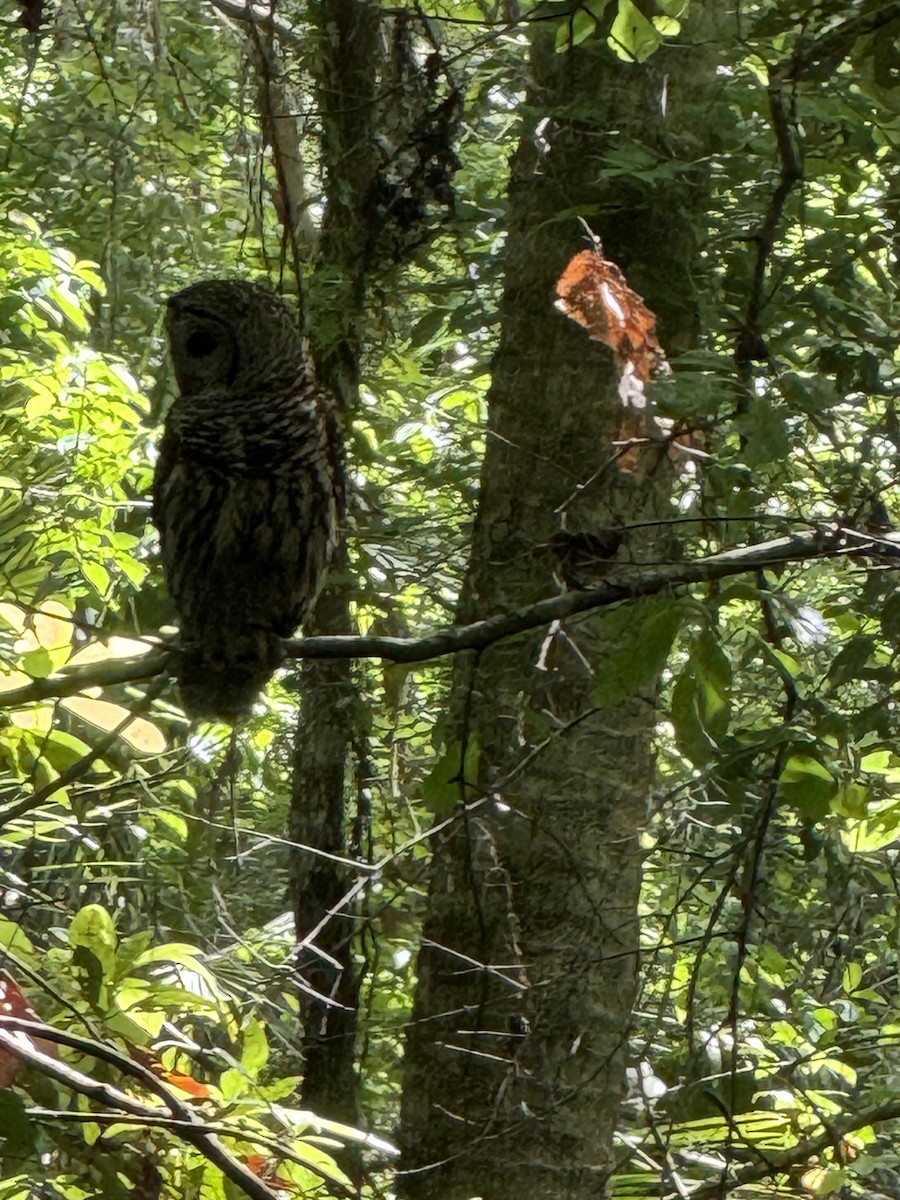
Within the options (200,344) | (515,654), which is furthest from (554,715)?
(200,344)

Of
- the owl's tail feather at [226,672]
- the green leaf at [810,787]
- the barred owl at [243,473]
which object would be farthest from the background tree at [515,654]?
the barred owl at [243,473]

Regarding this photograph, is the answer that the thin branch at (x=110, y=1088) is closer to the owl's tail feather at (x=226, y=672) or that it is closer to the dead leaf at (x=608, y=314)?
the owl's tail feather at (x=226, y=672)

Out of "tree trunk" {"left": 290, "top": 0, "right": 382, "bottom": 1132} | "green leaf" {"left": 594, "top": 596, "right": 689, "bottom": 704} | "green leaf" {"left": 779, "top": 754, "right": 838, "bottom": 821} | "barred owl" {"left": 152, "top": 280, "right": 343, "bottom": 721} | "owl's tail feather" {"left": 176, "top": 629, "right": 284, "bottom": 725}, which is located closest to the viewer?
"green leaf" {"left": 594, "top": 596, "right": 689, "bottom": 704}

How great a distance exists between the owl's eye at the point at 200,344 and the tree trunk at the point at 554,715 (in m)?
0.63

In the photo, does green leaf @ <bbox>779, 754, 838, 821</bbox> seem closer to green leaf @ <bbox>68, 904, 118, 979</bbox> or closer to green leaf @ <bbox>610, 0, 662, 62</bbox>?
green leaf @ <bbox>610, 0, 662, 62</bbox>

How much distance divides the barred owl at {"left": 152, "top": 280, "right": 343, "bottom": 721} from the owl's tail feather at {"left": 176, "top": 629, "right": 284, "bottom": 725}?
0.07 ft

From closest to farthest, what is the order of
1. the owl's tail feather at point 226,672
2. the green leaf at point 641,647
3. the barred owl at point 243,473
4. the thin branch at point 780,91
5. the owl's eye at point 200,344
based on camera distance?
the green leaf at point 641,647
the thin branch at point 780,91
the owl's tail feather at point 226,672
the barred owl at point 243,473
the owl's eye at point 200,344

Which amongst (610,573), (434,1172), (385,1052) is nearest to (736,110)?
(610,573)

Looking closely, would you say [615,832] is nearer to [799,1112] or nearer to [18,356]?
[799,1112]

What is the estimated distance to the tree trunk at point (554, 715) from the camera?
2.72m

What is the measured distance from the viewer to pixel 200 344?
8.64 ft

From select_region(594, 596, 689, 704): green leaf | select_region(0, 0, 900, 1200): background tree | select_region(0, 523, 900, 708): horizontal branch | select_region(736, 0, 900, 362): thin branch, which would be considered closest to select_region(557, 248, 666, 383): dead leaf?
select_region(0, 0, 900, 1200): background tree

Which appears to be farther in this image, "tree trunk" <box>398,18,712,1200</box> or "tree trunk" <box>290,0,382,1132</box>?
"tree trunk" <box>290,0,382,1132</box>

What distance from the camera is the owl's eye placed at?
2633mm
